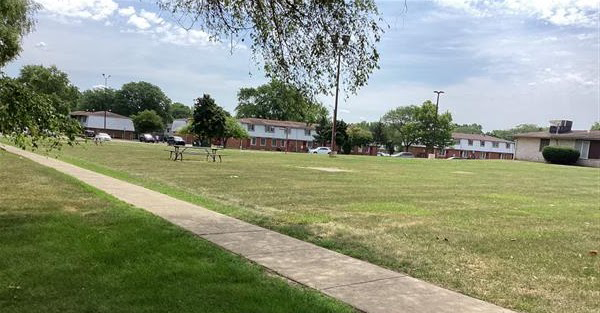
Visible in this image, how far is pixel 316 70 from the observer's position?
367 inches

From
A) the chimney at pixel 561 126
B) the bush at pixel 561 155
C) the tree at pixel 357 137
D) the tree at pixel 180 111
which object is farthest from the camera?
the tree at pixel 180 111

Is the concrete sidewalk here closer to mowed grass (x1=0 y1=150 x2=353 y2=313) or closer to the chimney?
mowed grass (x1=0 y1=150 x2=353 y2=313)

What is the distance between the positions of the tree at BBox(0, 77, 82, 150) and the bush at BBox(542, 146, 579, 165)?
52.4 metres

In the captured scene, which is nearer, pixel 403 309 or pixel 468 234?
pixel 403 309

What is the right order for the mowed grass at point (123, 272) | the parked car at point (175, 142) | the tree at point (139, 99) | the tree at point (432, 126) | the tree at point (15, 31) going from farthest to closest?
the tree at point (139, 99) < the tree at point (432, 126) < the parked car at point (175, 142) < the tree at point (15, 31) < the mowed grass at point (123, 272)

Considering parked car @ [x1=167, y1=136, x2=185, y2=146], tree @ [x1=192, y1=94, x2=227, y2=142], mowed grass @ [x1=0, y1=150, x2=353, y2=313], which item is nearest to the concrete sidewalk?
mowed grass @ [x1=0, y1=150, x2=353, y2=313]

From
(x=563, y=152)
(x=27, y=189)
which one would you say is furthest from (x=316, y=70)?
(x=563, y=152)

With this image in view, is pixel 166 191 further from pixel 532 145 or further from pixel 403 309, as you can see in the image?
pixel 532 145

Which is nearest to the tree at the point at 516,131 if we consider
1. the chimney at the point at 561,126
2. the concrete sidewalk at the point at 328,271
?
the chimney at the point at 561,126

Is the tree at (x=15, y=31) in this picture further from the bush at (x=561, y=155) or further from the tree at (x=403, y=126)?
the tree at (x=403, y=126)

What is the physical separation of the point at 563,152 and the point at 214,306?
53.9 metres

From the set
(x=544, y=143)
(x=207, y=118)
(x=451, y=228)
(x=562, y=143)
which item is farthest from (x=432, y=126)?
(x=451, y=228)

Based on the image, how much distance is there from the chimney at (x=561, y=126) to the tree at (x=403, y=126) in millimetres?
33224

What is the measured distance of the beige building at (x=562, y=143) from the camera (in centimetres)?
5375
